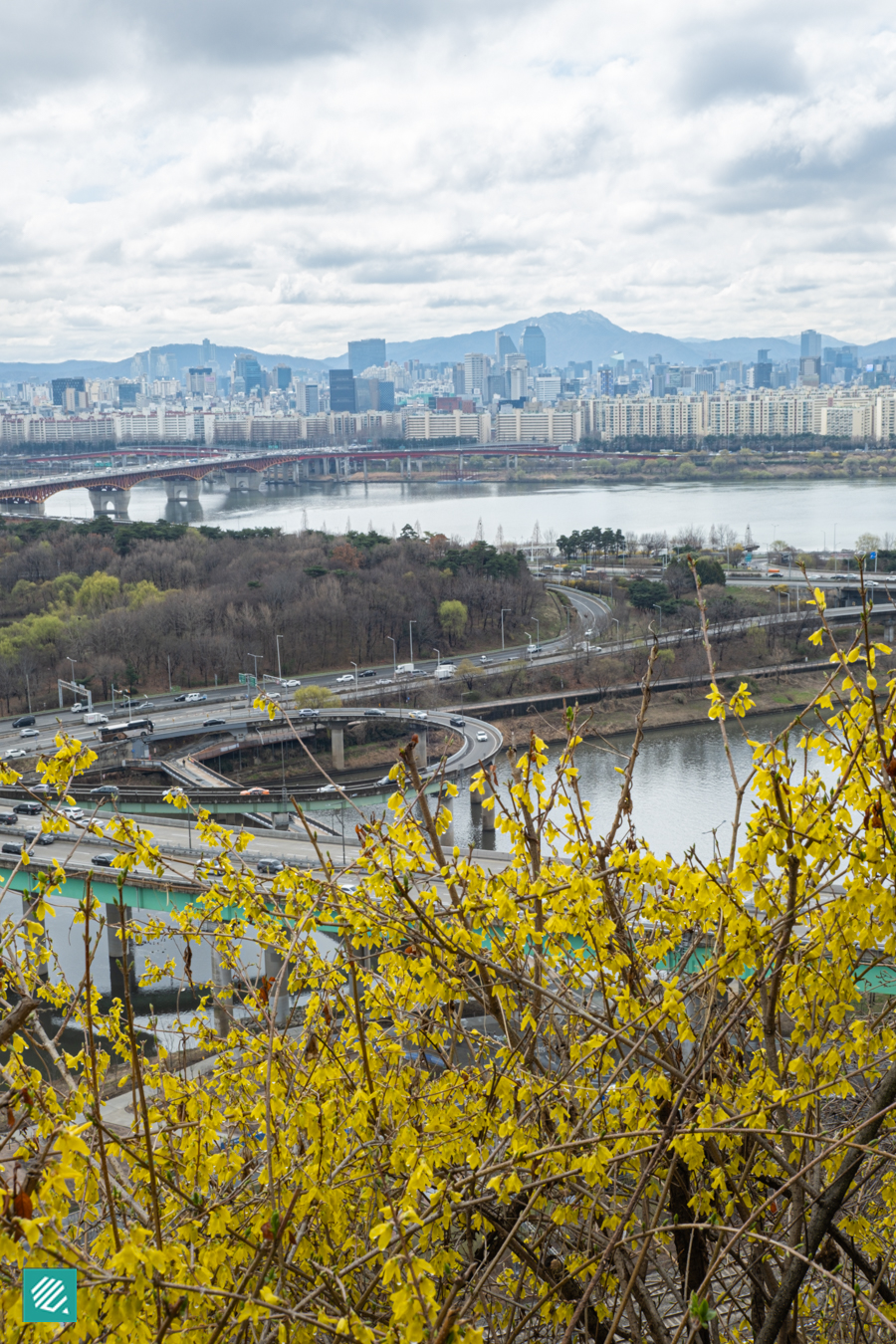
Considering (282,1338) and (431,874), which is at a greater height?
(431,874)

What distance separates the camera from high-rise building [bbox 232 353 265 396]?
108 metres

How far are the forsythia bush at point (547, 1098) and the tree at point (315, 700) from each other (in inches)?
491

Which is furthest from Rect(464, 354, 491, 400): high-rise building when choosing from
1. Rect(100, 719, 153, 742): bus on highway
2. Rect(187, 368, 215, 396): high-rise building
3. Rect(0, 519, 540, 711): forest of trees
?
Rect(100, 719, 153, 742): bus on highway

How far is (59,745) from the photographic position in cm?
150

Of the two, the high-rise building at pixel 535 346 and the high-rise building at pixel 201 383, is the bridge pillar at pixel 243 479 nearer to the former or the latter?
the high-rise building at pixel 201 383

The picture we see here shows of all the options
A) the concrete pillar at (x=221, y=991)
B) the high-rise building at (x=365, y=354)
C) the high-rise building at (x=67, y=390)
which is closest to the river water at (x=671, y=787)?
the concrete pillar at (x=221, y=991)

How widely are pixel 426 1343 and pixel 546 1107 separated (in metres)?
0.45

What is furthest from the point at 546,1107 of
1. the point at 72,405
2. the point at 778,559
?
the point at 72,405

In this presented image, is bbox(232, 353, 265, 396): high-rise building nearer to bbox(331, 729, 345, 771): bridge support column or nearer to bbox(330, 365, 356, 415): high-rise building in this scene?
bbox(330, 365, 356, 415): high-rise building

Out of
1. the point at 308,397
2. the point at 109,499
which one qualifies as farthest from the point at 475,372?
the point at 109,499

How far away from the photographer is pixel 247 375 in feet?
361

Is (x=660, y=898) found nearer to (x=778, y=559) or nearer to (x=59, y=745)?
(x=59, y=745)

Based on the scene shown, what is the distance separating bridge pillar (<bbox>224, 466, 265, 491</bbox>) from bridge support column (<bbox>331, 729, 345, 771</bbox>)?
25499 millimetres

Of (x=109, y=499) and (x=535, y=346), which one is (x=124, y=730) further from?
(x=535, y=346)
